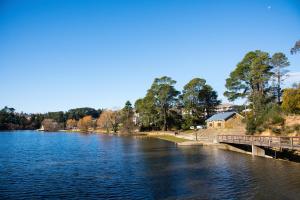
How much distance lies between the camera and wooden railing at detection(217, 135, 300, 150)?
115 ft

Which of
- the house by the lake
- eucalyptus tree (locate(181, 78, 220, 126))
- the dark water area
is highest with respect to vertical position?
eucalyptus tree (locate(181, 78, 220, 126))

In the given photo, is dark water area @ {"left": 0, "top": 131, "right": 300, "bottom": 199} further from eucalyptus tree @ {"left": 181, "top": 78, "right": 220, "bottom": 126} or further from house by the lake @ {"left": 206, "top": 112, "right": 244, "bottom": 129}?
eucalyptus tree @ {"left": 181, "top": 78, "right": 220, "bottom": 126}

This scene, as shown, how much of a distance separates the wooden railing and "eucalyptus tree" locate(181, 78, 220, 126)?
45052mm

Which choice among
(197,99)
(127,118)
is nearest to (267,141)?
(197,99)

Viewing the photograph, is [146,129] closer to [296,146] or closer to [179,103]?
[179,103]

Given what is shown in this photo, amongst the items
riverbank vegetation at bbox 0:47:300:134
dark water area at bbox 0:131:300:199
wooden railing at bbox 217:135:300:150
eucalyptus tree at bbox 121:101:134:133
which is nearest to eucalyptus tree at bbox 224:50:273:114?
riverbank vegetation at bbox 0:47:300:134

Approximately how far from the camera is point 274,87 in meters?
71.0

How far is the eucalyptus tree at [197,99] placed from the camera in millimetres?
101688

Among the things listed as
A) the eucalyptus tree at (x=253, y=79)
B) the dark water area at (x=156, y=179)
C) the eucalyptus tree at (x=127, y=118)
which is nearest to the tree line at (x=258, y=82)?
the eucalyptus tree at (x=253, y=79)

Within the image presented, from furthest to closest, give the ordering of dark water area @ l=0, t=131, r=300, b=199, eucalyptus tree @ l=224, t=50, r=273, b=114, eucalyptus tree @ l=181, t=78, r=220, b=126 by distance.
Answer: eucalyptus tree @ l=181, t=78, r=220, b=126 < eucalyptus tree @ l=224, t=50, r=273, b=114 < dark water area @ l=0, t=131, r=300, b=199

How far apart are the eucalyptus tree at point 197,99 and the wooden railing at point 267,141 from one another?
148 ft

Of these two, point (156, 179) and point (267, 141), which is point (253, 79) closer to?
point (267, 141)

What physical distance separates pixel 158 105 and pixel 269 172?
80.9 meters

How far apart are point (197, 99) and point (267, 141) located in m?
62.6
